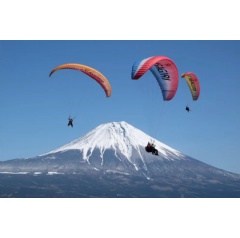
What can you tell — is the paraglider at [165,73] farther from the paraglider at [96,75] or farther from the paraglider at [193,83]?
the paraglider at [193,83]

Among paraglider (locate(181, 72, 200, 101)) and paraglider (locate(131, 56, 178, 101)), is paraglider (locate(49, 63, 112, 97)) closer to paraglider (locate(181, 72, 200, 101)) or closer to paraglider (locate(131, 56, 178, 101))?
paraglider (locate(131, 56, 178, 101))

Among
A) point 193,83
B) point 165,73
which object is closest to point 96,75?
point 165,73

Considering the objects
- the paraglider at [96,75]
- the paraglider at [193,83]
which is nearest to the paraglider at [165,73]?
the paraglider at [96,75]

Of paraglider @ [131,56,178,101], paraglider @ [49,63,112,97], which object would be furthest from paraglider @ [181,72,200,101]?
paraglider @ [49,63,112,97]
